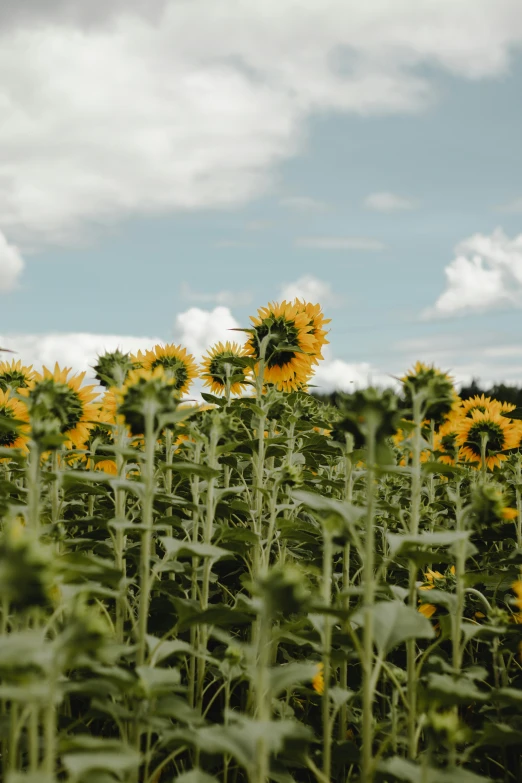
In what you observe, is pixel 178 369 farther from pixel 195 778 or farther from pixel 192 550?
pixel 195 778

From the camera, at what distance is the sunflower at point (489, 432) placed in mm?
5570

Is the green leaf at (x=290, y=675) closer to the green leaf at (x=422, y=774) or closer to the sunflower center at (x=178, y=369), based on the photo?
the green leaf at (x=422, y=774)

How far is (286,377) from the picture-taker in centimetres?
522

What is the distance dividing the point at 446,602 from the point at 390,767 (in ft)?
2.34

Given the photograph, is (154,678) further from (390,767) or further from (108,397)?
(108,397)

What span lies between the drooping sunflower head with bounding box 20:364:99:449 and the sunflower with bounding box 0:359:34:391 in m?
1.38

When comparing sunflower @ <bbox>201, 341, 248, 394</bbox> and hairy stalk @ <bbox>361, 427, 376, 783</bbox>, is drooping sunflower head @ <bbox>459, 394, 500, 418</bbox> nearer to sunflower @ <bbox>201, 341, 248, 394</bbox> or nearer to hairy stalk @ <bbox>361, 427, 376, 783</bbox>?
sunflower @ <bbox>201, 341, 248, 394</bbox>

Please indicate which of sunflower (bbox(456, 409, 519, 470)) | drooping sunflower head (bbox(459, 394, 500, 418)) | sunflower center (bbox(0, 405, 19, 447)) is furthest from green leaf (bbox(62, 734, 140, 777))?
drooping sunflower head (bbox(459, 394, 500, 418))

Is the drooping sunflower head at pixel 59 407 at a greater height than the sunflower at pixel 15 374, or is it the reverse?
the sunflower at pixel 15 374

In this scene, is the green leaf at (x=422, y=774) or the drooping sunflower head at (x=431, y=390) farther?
the drooping sunflower head at (x=431, y=390)

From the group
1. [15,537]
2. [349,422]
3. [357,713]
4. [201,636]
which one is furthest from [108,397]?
[15,537]

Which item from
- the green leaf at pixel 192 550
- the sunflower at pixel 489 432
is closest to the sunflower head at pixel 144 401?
the green leaf at pixel 192 550

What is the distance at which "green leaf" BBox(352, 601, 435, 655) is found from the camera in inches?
75.7

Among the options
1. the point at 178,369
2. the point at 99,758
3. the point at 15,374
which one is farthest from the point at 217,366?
→ the point at 99,758
